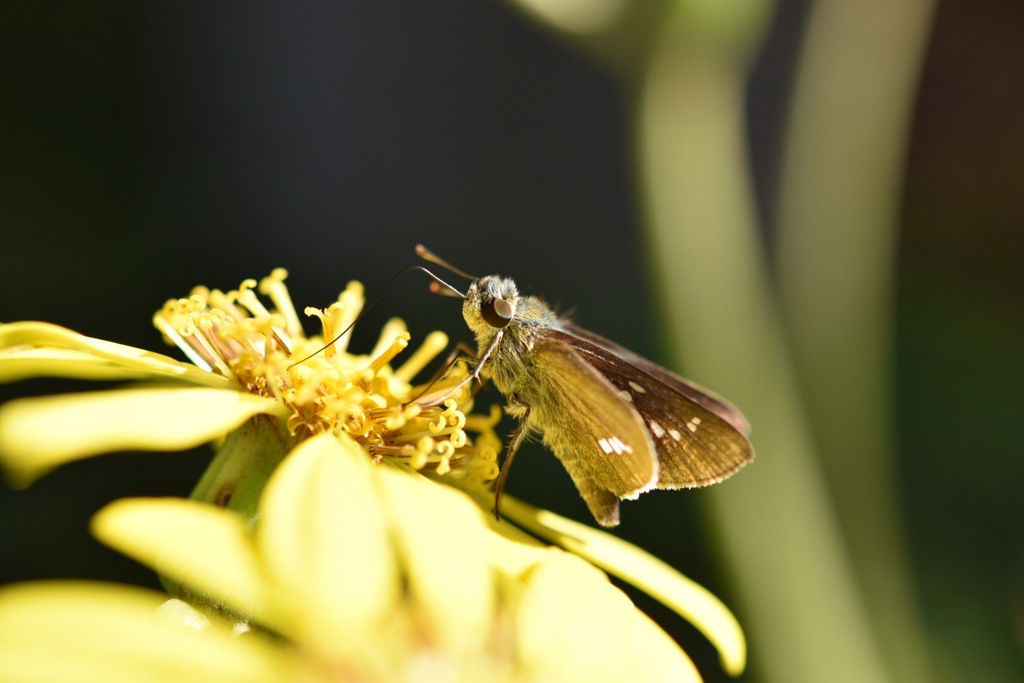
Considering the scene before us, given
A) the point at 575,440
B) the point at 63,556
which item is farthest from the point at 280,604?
the point at 63,556

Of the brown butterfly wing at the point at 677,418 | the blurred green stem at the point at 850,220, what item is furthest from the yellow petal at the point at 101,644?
the blurred green stem at the point at 850,220

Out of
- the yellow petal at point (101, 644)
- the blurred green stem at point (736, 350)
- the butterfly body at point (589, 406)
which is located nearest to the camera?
the yellow petal at point (101, 644)

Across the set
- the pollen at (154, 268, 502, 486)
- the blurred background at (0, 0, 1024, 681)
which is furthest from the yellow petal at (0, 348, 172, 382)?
the blurred background at (0, 0, 1024, 681)

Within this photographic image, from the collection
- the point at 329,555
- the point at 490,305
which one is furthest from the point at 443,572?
the point at 490,305

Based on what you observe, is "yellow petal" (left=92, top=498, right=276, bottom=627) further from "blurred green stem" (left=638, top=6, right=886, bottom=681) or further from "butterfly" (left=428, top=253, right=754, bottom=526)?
"blurred green stem" (left=638, top=6, right=886, bottom=681)

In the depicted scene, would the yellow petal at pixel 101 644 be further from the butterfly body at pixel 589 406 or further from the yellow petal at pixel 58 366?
the butterfly body at pixel 589 406

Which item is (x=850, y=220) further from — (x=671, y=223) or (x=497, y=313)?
(x=497, y=313)

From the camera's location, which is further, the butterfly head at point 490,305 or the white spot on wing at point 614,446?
the butterfly head at point 490,305
